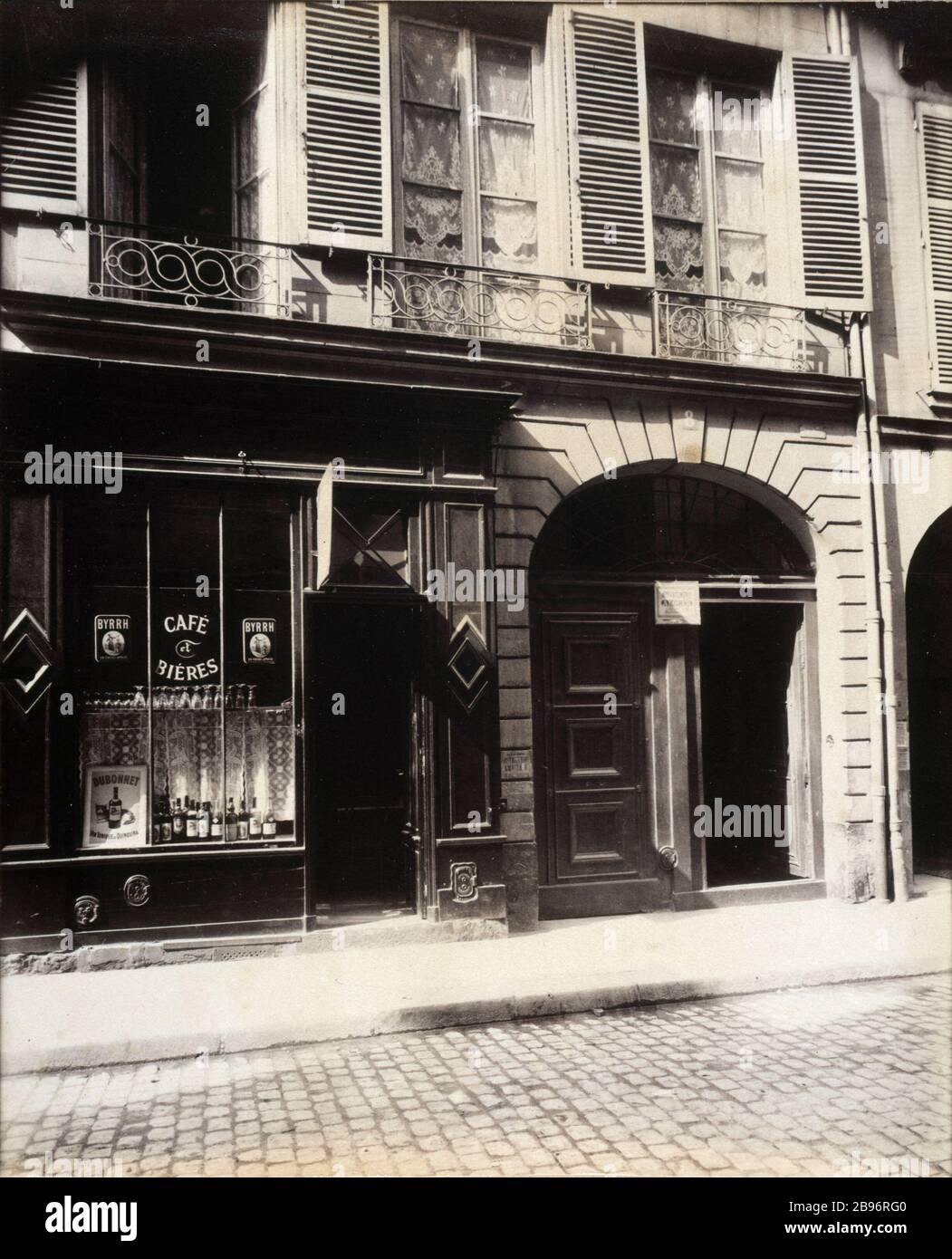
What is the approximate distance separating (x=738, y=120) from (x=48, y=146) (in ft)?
22.1

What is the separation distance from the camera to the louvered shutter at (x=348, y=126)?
7.77m

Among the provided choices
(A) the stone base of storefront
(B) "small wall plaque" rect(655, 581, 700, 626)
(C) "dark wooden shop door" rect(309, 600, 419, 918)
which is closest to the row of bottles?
(C) "dark wooden shop door" rect(309, 600, 419, 918)

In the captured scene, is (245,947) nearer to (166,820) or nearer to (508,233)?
(166,820)

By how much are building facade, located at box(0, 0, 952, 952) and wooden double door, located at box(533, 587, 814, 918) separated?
4 centimetres

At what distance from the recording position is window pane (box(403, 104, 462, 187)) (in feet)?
27.1

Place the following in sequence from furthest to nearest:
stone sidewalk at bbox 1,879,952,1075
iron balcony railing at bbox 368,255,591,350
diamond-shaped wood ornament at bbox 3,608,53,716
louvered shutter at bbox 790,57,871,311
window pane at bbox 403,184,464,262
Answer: louvered shutter at bbox 790,57,871,311 → window pane at bbox 403,184,464,262 → iron balcony railing at bbox 368,255,591,350 → diamond-shaped wood ornament at bbox 3,608,53,716 → stone sidewalk at bbox 1,879,952,1075

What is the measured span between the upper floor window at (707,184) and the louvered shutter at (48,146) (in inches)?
210

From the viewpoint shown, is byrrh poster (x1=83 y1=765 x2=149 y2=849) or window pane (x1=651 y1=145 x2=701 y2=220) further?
window pane (x1=651 y1=145 x2=701 y2=220)

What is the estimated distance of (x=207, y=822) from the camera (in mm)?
7191

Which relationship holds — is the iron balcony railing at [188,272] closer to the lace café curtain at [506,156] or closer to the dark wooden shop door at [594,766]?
the lace café curtain at [506,156]

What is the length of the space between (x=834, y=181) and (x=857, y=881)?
23.6 feet

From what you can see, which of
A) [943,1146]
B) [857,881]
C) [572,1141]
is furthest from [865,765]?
[572,1141]

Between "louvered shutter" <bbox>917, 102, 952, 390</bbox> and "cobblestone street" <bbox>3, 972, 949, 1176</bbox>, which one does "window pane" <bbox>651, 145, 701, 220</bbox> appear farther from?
"cobblestone street" <bbox>3, 972, 949, 1176</bbox>
